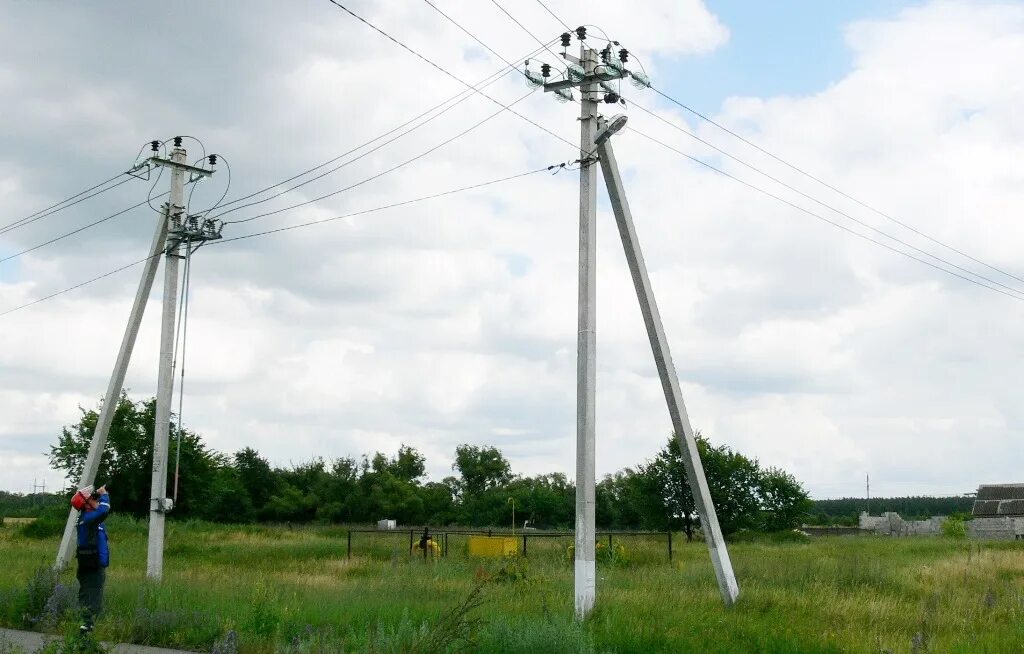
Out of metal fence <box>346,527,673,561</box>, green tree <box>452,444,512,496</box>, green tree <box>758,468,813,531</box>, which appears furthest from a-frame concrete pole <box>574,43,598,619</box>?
green tree <box>452,444,512,496</box>

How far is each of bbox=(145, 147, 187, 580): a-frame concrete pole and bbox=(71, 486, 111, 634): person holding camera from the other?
7.67 m

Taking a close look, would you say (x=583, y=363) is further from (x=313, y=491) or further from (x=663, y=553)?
(x=313, y=491)

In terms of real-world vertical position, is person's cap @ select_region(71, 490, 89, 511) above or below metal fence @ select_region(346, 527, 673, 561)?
above

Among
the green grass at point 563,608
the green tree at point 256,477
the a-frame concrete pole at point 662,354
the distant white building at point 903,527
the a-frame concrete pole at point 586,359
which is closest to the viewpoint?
the green grass at point 563,608

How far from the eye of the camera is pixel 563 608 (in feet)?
49.0

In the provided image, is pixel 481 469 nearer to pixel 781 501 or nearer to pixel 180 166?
pixel 781 501

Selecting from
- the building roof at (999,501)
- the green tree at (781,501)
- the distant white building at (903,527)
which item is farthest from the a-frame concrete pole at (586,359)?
the building roof at (999,501)

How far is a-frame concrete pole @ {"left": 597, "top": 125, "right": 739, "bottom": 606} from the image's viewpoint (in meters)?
17.0

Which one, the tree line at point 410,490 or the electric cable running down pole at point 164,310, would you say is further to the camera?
the tree line at point 410,490

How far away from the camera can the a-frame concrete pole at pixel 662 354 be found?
17.0 m

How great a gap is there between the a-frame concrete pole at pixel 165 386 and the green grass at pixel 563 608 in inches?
33.2

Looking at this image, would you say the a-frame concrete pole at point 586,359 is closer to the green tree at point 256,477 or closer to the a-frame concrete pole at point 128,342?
the a-frame concrete pole at point 128,342

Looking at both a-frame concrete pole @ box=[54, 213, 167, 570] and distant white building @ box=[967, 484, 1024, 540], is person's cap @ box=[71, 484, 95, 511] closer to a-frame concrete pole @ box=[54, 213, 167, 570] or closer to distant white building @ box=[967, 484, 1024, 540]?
a-frame concrete pole @ box=[54, 213, 167, 570]

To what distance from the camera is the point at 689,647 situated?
37.5 feet
